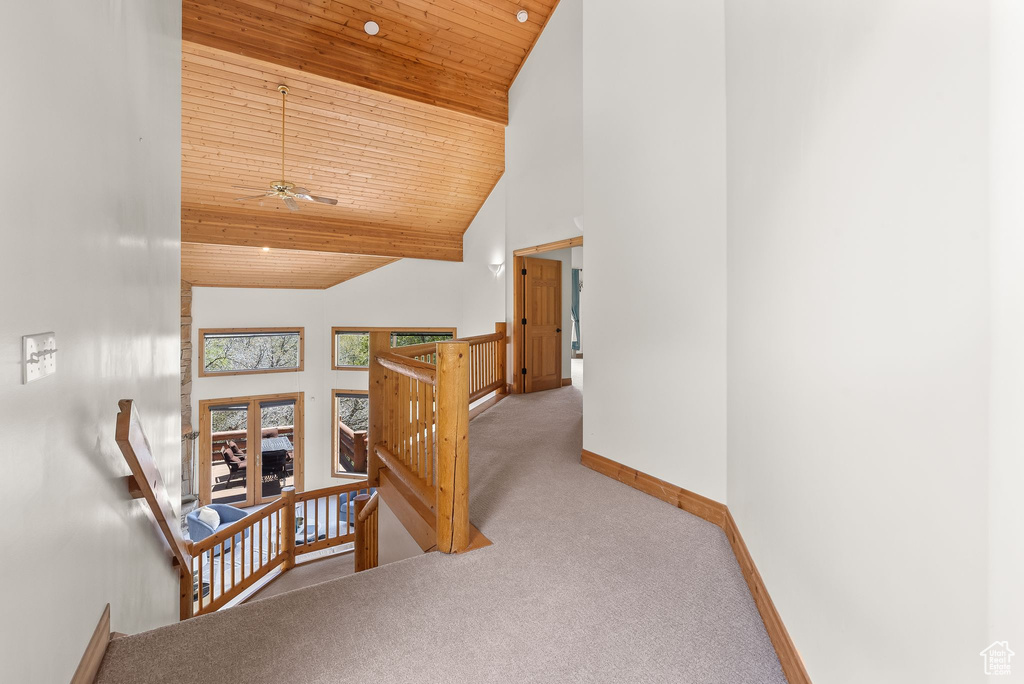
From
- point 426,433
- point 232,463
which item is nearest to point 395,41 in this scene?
point 426,433

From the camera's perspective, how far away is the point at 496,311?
25.2ft

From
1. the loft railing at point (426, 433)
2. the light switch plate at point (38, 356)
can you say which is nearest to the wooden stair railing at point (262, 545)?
the loft railing at point (426, 433)

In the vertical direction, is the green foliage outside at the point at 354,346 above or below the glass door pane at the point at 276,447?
above

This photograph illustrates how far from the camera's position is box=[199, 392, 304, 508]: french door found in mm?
8750

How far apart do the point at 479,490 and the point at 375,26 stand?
16.5 ft

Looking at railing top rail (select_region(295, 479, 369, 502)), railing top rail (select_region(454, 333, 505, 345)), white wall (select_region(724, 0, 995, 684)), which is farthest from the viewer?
railing top rail (select_region(295, 479, 369, 502))

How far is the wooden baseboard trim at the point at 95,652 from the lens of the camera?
4.68ft

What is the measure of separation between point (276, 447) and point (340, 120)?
21.6ft

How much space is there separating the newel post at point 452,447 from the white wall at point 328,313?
226 inches

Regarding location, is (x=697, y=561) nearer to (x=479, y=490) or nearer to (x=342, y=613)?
(x=479, y=490)

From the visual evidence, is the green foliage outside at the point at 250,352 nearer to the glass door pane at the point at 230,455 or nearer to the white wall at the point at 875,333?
the glass door pane at the point at 230,455

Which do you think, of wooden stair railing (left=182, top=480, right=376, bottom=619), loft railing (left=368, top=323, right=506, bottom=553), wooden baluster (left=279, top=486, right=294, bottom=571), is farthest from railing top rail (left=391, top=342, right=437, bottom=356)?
wooden baluster (left=279, top=486, right=294, bottom=571)

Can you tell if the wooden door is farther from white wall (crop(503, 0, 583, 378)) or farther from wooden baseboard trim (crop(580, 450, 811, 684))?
wooden baseboard trim (crop(580, 450, 811, 684))

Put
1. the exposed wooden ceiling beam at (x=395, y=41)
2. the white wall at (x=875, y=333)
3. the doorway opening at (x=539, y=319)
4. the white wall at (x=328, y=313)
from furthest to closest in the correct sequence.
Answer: the white wall at (x=328, y=313) → the doorway opening at (x=539, y=319) → the exposed wooden ceiling beam at (x=395, y=41) → the white wall at (x=875, y=333)
